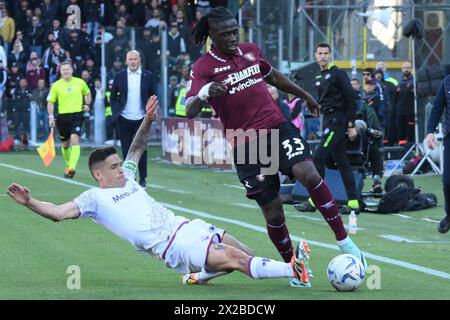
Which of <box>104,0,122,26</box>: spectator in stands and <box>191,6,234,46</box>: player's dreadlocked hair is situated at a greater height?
<box>104,0,122,26</box>: spectator in stands

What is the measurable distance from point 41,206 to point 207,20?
2.40 metres

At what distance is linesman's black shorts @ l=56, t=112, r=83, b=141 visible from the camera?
22.7 meters

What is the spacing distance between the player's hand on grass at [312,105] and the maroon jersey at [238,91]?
1.96 ft

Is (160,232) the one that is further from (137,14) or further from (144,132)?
(137,14)

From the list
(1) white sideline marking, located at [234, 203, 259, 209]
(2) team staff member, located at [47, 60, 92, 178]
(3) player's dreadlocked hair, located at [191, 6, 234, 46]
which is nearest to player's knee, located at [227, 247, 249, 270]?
(3) player's dreadlocked hair, located at [191, 6, 234, 46]

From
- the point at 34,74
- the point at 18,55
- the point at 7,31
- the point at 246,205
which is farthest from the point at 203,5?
the point at 246,205

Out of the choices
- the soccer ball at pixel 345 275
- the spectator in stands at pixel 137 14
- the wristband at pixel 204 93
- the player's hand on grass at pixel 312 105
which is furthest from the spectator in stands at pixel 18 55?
the soccer ball at pixel 345 275

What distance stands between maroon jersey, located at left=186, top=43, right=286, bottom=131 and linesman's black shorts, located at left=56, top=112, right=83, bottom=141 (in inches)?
484

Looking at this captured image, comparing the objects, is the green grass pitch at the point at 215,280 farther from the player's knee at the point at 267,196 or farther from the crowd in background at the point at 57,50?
the crowd in background at the point at 57,50

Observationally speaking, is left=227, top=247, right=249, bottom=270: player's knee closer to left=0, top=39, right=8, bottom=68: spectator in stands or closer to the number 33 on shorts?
the number 33 on shorts

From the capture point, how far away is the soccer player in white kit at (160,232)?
967 centimetres

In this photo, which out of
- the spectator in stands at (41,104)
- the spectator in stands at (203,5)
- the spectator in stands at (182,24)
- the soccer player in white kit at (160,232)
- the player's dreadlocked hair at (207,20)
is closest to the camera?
the soccer player in white kit at (160,232)

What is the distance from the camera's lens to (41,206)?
30.6ft
